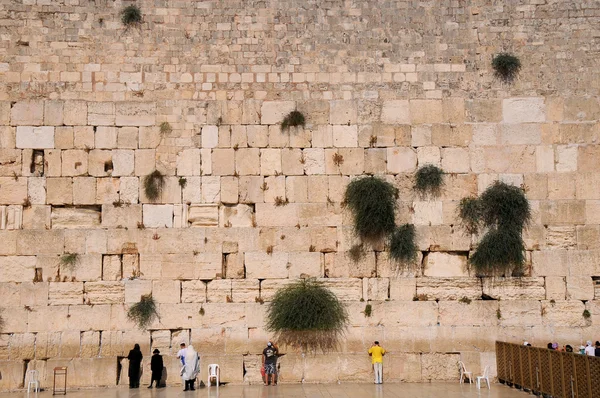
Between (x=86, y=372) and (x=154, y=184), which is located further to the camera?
(x=154, y=184)

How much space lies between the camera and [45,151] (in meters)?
13.5

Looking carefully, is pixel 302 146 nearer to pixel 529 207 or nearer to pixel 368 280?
pixel 368 280

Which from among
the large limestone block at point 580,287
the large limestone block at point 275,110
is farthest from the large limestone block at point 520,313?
the large limestone block at point 275,110

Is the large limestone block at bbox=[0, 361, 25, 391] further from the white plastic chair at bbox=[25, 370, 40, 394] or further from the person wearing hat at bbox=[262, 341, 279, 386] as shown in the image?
the person wearing hat at bbox=[262, 341, 279, 386]

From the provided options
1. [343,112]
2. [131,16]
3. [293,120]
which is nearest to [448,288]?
[343,112]

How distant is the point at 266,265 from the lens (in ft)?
44.0

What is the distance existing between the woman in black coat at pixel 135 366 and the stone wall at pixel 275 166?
0.30 metres

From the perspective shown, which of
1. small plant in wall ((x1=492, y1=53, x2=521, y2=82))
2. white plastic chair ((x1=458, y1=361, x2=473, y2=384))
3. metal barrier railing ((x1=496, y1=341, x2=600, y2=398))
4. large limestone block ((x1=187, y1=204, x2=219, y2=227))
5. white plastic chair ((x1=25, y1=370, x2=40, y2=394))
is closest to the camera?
metal barrier railing ((x1=496, y1=341, x2=600, y2=398))

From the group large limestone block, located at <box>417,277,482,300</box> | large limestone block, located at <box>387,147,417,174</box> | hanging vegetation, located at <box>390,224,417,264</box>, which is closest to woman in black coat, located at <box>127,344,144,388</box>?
hanging vegetation, located at <box>390,224,417,264</box>

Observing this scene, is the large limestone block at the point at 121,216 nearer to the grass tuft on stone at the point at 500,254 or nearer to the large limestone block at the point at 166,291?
the large limestone block at the point at 166,291

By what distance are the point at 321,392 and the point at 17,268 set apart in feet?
18.5

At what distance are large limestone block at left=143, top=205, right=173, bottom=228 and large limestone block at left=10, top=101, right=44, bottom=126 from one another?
2.47 meters

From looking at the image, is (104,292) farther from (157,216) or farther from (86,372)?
(157,216)

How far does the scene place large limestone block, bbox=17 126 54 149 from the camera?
13516mm
